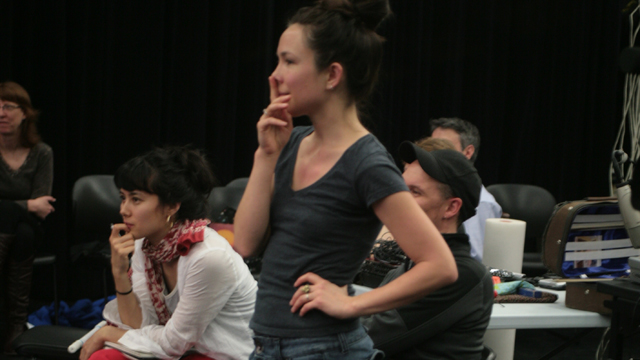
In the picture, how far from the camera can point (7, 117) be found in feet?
11.9

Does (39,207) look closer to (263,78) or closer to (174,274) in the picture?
(263,78)

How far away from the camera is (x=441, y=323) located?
4.86 feet

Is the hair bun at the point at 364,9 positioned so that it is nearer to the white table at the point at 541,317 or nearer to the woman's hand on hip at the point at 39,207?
the white table at the point at 541,317

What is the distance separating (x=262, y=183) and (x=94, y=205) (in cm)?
287

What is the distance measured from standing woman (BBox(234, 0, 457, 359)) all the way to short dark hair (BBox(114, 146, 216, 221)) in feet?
3.09

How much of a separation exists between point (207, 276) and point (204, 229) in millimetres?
181

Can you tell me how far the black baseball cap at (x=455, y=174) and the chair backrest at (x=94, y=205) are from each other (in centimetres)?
255

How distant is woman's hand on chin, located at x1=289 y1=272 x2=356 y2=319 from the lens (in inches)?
40.1

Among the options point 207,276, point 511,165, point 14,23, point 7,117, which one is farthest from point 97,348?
point 511,165

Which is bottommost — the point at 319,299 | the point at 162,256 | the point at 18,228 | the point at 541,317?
the point at 18,228

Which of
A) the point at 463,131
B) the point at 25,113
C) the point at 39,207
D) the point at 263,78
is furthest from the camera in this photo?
the point at 263,78

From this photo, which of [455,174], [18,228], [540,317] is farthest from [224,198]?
[455,174]

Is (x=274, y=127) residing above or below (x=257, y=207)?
above

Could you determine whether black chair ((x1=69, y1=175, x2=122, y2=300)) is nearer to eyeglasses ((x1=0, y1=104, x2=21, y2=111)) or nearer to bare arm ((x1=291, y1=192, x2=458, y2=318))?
eyeglasses ((x1=0, y1=104, x2=21, y2=111))
